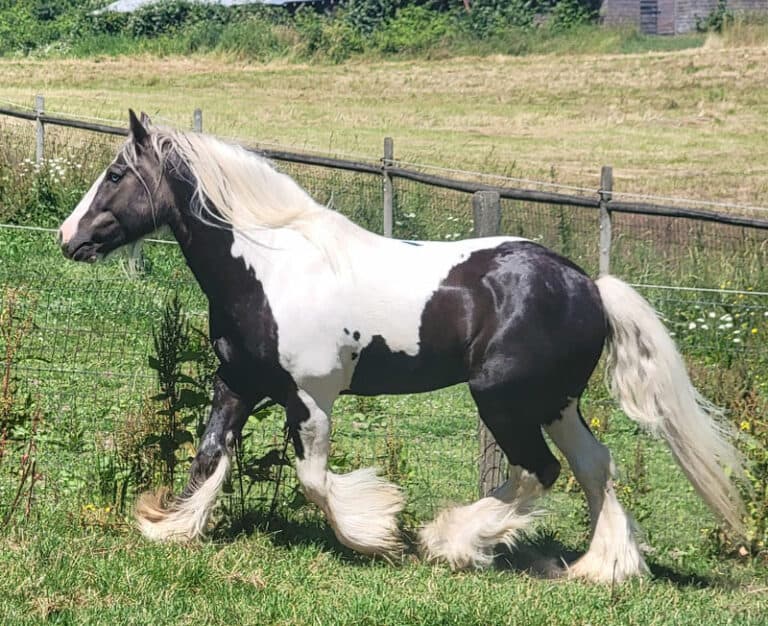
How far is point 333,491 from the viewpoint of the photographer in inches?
231

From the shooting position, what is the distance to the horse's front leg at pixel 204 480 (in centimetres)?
592

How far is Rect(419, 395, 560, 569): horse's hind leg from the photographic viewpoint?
5.81 meters

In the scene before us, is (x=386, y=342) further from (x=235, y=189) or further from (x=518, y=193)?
(x=518, y=193)

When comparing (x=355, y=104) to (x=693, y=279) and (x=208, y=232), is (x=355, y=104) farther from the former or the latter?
(x=208, y=232)

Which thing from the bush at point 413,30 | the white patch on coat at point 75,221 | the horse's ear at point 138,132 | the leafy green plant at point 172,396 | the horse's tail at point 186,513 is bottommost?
the bush at point 413,30

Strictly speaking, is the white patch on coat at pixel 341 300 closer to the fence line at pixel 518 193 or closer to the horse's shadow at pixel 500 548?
the horse's shadow at pixel 500 548

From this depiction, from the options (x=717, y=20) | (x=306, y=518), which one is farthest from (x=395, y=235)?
(x=717, y=20)

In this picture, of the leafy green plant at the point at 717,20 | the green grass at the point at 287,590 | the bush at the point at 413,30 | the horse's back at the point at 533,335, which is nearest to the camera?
the green grass at the point at 287,590

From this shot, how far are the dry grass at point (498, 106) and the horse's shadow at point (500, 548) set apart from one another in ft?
47.5

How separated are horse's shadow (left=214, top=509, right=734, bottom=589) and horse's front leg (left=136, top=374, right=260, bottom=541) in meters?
0.22

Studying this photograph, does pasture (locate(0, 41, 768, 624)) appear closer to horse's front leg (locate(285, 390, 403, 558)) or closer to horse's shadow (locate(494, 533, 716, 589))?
horse's shadow (locate(494, 533, 716, 589))

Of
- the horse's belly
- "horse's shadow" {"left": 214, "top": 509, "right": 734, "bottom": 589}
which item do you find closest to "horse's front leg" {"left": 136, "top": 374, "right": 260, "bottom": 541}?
"horse's shadow" {"left": 214, "top": 509, "right": 734, "bottom": 589}

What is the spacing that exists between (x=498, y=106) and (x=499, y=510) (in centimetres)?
2436

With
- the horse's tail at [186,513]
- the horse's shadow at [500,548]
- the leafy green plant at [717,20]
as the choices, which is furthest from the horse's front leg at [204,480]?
the leafy green plant at [717,20]
